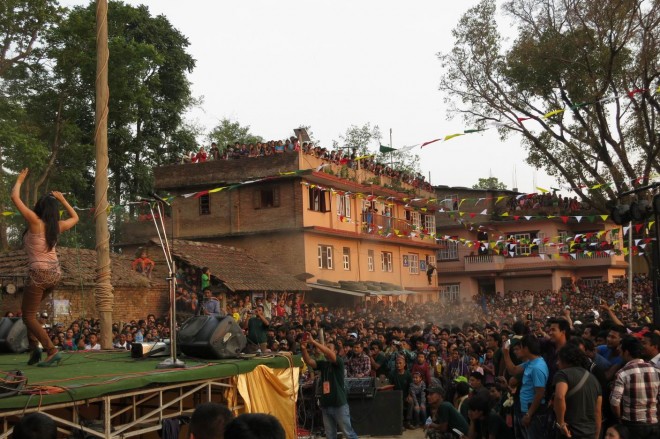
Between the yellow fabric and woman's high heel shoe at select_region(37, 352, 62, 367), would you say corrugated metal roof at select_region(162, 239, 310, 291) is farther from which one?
woman's high heel shoe at select_region(37, 352, 62, 367)

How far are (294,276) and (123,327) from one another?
15406 mm

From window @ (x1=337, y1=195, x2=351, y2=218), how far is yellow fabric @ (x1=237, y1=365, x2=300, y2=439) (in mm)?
29158

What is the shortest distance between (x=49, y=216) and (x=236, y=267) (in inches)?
900

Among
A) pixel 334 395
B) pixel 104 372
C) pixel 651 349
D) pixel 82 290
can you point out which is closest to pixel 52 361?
pixel 104 372

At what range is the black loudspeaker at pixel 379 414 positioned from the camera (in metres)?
14.4

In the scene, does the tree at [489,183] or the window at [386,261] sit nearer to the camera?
the window at [386,261]

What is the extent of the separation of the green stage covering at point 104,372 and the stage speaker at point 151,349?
11cm

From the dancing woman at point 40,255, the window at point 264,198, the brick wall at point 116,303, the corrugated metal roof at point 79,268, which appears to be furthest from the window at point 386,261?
the dancing woman at point 40,255

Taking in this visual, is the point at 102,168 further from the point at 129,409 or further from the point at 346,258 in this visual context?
the point at 346,258

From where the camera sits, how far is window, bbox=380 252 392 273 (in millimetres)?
43191

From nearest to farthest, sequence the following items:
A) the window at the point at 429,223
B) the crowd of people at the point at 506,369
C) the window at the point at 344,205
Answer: the crowd of people at the point at 506,369 < the window at the point at 344,205 < the window at the point at 429,223

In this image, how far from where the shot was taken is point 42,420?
15.7 ft

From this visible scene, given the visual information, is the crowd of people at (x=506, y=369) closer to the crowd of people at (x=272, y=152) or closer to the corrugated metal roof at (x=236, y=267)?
the corrugated metal roof at (x=236, y=267)

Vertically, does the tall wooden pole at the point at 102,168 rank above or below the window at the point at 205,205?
below
